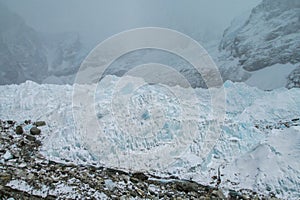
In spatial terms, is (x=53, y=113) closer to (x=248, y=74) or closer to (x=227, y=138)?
(x=227, y=138)

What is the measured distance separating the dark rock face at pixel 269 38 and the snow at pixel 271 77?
238cm

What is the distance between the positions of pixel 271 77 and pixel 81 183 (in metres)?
61.1

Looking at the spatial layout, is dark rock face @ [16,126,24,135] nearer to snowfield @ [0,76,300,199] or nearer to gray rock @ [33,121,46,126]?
gray rock @ [33,121,46,126]

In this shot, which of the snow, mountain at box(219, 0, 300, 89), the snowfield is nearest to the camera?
the snowfield

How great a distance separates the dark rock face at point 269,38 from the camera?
68.6m

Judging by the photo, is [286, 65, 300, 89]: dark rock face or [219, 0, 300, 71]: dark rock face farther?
[219, 0, 300, 71]: dark rock face

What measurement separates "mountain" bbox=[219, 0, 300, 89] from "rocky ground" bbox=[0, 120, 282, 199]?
5109 centimetres

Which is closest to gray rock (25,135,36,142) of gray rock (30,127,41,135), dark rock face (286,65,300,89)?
gray rock (30,127,41,135)

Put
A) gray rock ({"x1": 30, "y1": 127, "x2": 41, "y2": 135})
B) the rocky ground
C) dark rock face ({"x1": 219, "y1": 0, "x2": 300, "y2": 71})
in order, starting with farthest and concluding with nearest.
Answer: dark rock face ({"x1": 219, "y1": 0, "x2": 300, "y2": 71})
gray rock ({"x1": 30, "y1": 127, "x2": 41, "y2": 135})
the rocky ground

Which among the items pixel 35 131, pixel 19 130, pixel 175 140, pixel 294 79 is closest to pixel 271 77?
pixel 294 79

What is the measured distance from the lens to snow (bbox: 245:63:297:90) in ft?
187

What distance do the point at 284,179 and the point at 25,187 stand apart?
353 inches

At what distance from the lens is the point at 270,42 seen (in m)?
77.2

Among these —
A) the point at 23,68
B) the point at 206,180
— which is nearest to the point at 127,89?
the point at 206,180
